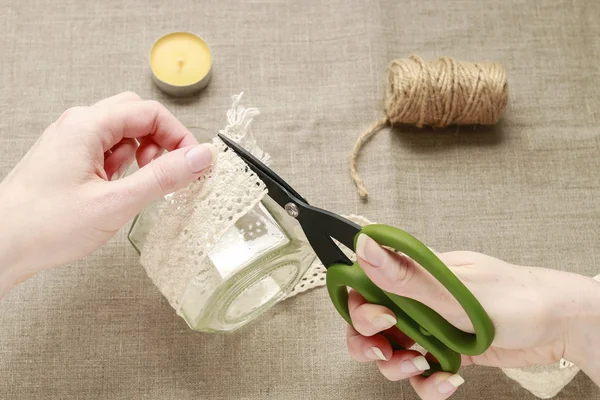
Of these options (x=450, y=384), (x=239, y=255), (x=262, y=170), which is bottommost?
(x=450, y=384)

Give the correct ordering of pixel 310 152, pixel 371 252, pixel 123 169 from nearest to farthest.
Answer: pixel 371 252, pixel 123 169, pixel 310 152

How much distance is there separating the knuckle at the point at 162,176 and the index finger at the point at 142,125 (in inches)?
3.4

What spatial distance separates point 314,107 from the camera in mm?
1007

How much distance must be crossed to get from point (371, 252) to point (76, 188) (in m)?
0.34

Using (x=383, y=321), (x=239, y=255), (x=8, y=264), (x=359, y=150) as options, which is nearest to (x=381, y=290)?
(x=383, y=321)

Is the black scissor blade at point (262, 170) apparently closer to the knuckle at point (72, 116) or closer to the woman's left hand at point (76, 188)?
the woman's left hand at point (76, 188)

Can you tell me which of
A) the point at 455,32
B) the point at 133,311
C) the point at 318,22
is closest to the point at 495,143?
the point at 455,32

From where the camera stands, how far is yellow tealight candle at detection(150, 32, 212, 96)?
985 mm

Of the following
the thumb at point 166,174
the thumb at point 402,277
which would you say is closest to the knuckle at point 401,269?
the thumb at point 402,277

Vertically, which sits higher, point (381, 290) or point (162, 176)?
point (162, 176)

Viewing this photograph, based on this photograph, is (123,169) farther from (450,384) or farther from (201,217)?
(450,384)

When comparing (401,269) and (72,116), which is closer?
(401,269)

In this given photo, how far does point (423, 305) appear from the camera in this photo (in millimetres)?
681

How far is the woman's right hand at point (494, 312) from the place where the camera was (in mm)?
650
